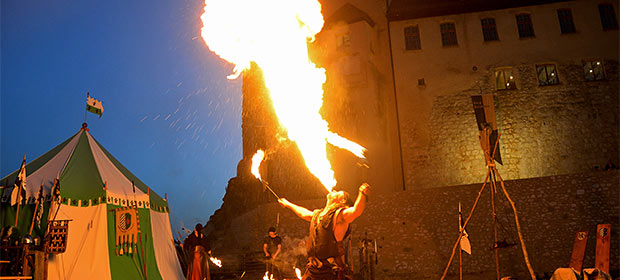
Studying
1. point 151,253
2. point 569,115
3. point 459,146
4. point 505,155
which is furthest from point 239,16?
point 569,115

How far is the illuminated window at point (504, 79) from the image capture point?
23.5 m

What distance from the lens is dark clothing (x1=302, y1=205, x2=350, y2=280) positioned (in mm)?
5109

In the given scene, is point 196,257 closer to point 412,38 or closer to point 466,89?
point 466,89

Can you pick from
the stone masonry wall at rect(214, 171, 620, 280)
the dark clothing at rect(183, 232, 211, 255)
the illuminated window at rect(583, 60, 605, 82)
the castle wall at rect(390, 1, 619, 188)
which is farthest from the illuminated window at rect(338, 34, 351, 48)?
the dark clothing at rect(183, 232, 211, 255)

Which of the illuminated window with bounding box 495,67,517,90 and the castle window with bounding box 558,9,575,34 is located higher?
the castle window with bounding box 558,9,575,34

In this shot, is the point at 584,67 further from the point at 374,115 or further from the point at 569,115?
the point at 374,115

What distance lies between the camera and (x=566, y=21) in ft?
77.5

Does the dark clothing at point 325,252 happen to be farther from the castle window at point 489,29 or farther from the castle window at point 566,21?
the castle window at point 566,21

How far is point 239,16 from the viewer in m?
9.09

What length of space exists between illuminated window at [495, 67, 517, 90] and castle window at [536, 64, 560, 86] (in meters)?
1.46

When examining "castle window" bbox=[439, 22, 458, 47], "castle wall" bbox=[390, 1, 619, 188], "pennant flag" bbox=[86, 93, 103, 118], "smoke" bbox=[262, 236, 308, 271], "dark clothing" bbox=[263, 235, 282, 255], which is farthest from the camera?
"castle window" bbox=[439, 22, 458, 47]

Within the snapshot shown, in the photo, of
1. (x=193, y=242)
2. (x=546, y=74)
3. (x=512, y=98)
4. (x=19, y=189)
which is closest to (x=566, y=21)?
(x=546, y=74)

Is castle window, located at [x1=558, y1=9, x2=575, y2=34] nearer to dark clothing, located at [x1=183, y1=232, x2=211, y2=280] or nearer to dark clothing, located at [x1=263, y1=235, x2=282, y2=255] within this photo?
dark clothing, located at [x1=263, y1=235, x2=282, y2=255]

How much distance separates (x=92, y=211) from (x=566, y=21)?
25.6 meters
